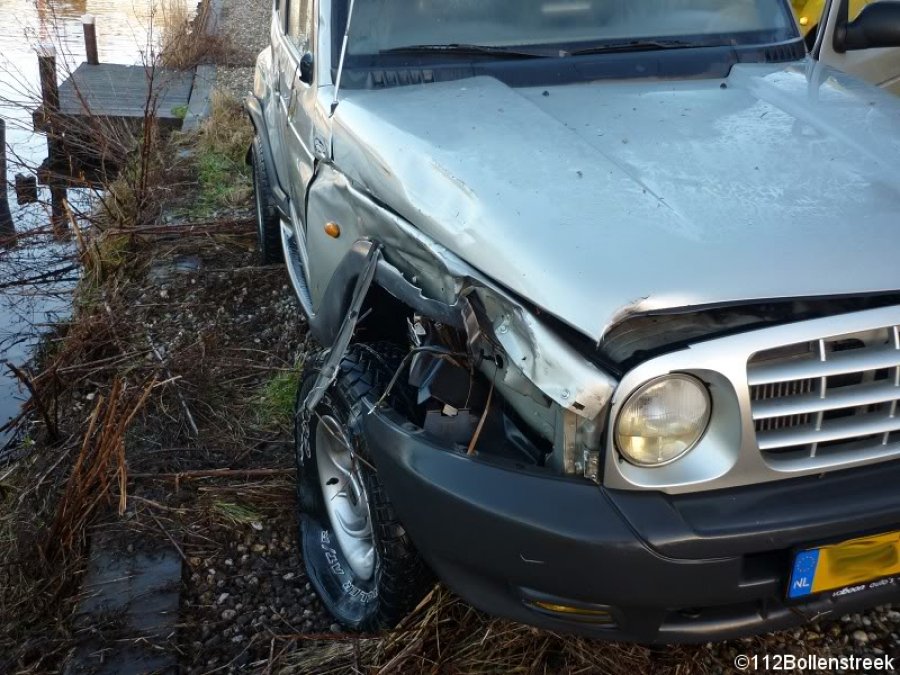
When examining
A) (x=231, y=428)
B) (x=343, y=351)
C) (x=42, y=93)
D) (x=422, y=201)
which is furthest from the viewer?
(x=42, y=93)

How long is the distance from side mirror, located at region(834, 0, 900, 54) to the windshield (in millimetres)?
Result: 672

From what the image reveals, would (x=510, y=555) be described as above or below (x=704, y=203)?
below

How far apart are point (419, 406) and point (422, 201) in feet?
1.77

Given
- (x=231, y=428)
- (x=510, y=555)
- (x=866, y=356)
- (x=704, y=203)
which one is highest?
(x=704, y=203)

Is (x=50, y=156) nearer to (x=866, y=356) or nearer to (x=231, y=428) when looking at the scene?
(x=231, y=428)

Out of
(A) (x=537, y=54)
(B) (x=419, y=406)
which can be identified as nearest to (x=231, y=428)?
(B) (x=419, y=406)

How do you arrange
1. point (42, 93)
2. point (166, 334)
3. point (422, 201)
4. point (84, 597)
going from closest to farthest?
point (422, 201) → point (84, 597) → point (166, 334) → point (42, 93)

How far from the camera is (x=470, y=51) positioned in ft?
10.3

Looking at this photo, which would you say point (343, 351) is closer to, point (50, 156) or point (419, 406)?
point (419, 406)

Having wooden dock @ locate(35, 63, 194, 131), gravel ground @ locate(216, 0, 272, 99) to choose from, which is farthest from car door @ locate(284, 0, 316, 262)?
gravel ground @ locate(216, 0, 272, 99)

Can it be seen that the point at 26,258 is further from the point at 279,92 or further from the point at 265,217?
the point at 279,92

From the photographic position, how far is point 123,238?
19.2ft

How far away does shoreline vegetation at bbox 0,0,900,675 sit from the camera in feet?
8.89

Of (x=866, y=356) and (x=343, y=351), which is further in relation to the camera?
(x=343, y=351)
